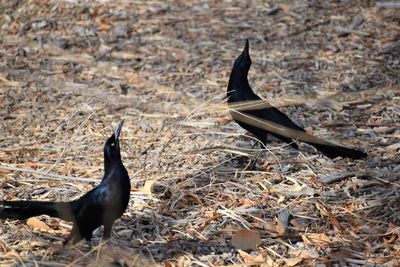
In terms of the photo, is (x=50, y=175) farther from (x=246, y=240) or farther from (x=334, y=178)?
(x=334, y=178)

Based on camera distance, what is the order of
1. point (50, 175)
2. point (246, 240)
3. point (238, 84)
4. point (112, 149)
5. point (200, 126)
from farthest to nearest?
point (200, 126), point (238, 84), point (50, 175), point (246, 240), point (112, 149)

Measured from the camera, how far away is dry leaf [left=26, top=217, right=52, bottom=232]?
175 inches

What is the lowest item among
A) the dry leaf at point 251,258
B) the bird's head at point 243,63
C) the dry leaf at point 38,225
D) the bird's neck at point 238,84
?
the dry leaf at point 251,258

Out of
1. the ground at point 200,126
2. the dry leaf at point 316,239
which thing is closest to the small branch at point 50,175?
the ground at point 200,126

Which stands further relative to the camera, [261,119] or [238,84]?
[238,84]

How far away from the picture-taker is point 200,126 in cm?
609

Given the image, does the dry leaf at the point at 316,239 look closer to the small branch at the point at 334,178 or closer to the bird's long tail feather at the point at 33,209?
the small branch at the point at 334,178

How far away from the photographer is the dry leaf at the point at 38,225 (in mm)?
4453

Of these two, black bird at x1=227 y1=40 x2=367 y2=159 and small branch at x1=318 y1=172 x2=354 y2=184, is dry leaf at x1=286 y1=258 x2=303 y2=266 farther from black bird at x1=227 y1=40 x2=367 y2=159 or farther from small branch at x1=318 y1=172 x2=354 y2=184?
black bird at x1=227 y1=40 x2=367 y2=159

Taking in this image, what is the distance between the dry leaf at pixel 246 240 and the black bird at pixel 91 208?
696 mm

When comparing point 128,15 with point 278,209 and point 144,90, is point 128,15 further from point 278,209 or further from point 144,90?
point 278,209

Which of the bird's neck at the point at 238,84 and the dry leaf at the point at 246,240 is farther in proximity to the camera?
the bird's neck at the point at 238,84

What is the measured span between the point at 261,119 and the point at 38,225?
1821 millimetres

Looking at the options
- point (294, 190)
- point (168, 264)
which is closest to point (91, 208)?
point (168, 264)
